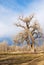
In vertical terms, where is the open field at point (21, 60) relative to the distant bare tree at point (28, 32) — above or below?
below

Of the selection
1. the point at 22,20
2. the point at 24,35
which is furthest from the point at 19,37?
the point at 22,20

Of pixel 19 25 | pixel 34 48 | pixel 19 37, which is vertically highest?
pixel 19 25

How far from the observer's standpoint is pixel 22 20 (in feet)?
158

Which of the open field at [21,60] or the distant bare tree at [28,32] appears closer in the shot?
the open field at [21,60]

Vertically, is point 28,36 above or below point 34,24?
below

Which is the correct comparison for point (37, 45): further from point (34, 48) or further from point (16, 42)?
point (16, 42)

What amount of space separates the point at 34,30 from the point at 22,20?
4171mm

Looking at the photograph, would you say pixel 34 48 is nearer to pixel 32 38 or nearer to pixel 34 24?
pixel 32 38

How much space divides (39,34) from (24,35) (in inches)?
155

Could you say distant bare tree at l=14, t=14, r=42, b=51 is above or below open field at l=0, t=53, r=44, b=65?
above

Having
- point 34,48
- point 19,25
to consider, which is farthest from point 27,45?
point 19,25

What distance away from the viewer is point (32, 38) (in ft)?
156

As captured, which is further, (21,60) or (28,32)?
(28,32)

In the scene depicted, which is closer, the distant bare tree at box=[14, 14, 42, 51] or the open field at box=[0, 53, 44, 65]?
the open field at box=[0, 53, 44, 65]
